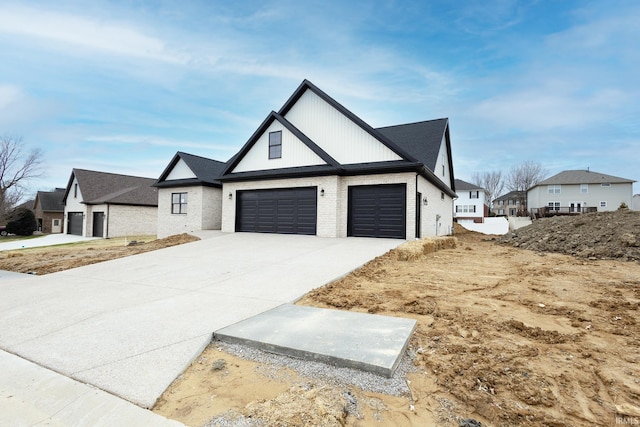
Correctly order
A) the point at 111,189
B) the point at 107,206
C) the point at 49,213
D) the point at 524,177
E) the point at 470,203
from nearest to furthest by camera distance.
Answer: the point at 107,206 → the point at 111,189 → the point at 49,213 → the point at 470,203 → the point at 524,177

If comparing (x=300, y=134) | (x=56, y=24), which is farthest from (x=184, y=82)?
(x=300, y=134)

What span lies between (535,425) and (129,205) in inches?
1214

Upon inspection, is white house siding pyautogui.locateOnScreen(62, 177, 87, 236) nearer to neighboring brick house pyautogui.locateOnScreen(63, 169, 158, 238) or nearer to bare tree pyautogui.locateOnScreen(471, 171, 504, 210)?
neighboring brick house pyautogui.locateOnScreen(63, 169, 158, 238)

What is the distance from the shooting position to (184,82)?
1583 centimetres

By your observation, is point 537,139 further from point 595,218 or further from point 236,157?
point 236,157

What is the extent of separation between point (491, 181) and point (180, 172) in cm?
5738

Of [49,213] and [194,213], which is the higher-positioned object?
[194,213]

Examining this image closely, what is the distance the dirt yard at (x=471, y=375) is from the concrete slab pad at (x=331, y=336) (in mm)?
243

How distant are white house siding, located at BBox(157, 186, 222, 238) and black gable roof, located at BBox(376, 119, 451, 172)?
12064mm

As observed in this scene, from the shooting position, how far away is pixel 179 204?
19.3 m

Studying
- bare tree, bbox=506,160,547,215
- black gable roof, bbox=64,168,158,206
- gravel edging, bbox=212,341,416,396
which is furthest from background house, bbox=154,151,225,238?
bare tree, bbox=506,160,547,215

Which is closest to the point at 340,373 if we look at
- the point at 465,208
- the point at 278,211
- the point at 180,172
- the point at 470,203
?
the point at 278,211

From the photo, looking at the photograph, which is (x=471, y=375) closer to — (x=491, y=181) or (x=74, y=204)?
(x=74, y=204)

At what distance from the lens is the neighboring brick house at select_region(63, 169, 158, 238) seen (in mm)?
25656
